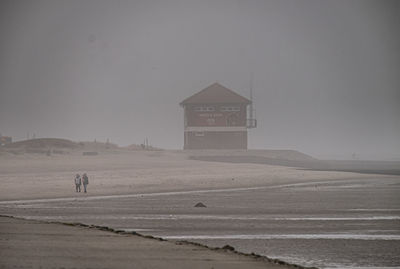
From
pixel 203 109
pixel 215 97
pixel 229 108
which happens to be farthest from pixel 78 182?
pixel 215 97

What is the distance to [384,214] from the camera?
2577 centimetres

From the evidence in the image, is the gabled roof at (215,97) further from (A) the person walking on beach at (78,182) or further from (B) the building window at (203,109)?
(A) the person walking on beach at (78,182)

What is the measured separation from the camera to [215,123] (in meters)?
84.9

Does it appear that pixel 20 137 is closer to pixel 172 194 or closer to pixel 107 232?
pixel 172 194

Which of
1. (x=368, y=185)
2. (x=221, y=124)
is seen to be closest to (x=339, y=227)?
(x=368, y=185)

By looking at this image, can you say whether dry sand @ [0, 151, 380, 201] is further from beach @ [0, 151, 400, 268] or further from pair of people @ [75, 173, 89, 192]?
pair of people @ [75, 173, 89, 192]

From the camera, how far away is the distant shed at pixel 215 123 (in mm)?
84938

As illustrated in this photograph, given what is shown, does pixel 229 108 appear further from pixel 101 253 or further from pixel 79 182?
pixel 101 253

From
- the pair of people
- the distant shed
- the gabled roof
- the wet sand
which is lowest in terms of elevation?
the wet sand

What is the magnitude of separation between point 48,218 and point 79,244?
418 inches

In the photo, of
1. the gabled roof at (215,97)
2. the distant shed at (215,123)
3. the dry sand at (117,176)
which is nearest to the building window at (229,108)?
the distant shed at (215,123)

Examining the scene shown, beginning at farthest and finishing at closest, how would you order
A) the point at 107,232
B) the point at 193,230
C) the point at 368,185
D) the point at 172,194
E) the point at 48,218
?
the point at 368,185 → the point at 172,194 → the point at 48,218 → the point at 193,230 → the point at 107,232

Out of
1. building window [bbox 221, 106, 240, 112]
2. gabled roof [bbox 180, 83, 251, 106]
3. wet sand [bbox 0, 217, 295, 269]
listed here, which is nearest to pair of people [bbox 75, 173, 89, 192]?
wet sand [bbox 0, 217, 295, 269]

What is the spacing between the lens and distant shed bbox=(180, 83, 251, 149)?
84.9m
